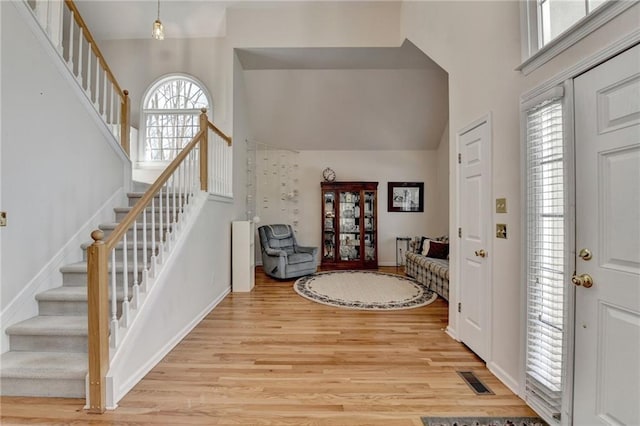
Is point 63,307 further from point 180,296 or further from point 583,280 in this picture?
point 583,280

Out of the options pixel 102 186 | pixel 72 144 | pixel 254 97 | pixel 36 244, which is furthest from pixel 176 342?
pixel 254 97

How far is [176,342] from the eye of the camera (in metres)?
2.56

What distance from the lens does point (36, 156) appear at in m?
2.32

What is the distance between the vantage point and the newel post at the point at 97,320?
5.53 ft

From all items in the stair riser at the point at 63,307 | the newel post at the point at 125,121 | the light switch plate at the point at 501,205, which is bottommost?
the stair riser at the point at 63,307

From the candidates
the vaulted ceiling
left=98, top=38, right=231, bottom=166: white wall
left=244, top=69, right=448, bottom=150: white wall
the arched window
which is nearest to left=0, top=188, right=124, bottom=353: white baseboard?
the arched window

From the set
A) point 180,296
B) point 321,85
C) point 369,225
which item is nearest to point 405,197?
point 369,225

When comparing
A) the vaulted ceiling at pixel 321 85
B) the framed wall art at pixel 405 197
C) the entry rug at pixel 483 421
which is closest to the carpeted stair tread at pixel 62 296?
the entry rug at pixel 483 421

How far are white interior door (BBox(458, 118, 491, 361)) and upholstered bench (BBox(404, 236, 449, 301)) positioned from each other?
1272 millimetres

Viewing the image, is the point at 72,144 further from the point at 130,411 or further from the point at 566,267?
the point at 566,267

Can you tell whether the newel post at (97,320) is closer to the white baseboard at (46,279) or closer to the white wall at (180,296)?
the white wall at (180,296)

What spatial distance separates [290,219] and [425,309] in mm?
3628

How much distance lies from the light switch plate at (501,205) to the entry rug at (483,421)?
1.31m

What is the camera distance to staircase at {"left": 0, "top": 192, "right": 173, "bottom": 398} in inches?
70.8
